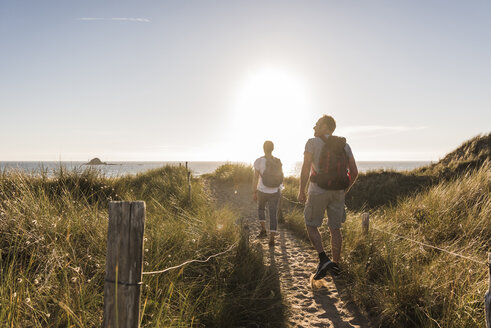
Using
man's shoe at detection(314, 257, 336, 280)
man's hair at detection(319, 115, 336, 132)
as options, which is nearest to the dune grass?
man's shoe at detection(314, 257, 336, 280)

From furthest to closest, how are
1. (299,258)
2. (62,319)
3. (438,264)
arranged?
(299,258) → (438,264) → (62,319)

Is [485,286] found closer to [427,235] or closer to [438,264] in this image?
[438,264]

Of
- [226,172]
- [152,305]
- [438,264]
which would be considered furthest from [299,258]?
[226,172]

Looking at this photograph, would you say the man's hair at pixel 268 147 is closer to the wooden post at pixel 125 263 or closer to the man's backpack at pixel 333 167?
the man's backpack at pixel 333 167

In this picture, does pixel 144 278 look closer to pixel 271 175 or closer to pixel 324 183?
pixel 324 183

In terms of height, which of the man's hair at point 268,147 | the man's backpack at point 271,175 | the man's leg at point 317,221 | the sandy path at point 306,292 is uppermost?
the man's hair at point 268,147

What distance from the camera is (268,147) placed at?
598 centimetres

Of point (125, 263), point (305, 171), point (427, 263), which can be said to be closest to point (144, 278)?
point (125, 263)

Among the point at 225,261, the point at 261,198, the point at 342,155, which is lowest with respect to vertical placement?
the point at 225,261

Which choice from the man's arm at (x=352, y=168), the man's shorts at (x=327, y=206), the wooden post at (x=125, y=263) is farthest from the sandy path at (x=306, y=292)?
the wooden post at (x=125, y=263)

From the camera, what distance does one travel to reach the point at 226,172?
744 inches

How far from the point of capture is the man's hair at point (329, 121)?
13.5ft

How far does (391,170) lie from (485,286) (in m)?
16.2

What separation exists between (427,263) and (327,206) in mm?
1587
